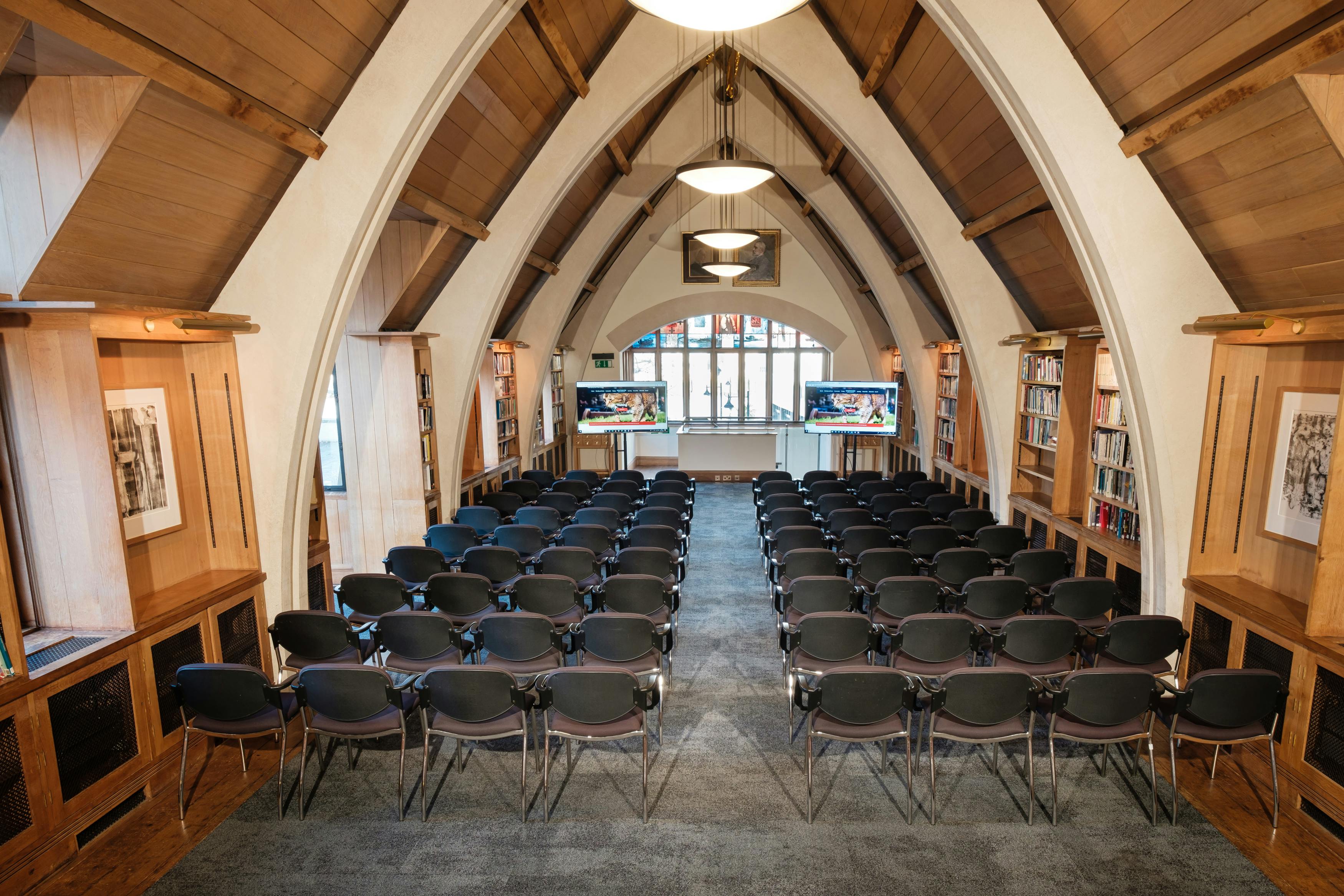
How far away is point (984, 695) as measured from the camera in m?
3.94

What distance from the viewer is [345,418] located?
8.70 meters

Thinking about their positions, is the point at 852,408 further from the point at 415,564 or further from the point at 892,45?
the point at 415,564

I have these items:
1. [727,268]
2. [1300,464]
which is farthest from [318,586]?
[1300,464]

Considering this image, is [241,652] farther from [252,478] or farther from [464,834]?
[464,834]

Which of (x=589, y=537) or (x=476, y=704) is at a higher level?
(x=589, y=537)

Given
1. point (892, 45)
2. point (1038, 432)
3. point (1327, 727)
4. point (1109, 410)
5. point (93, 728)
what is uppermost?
point (892, 45)

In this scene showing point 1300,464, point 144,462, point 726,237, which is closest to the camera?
point 1300,464

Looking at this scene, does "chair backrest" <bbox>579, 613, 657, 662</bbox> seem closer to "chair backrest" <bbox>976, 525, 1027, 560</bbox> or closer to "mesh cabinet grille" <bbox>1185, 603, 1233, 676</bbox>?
"mesh cabinet grille" <bbox>1185, 603, 1233, 676</bbox>

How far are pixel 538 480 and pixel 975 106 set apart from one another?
8284 millimetres

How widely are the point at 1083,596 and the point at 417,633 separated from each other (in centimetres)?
505

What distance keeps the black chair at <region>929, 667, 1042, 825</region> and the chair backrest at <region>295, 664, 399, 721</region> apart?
3.18m

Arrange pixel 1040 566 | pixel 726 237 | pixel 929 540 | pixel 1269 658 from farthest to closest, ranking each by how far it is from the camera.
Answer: pixel 726 237 → pixel 929 540 → pixel 1040 566 → pixel 1269 658

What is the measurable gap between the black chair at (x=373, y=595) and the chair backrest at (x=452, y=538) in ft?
5.59

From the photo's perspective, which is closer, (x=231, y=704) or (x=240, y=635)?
(x=231, y=704)
